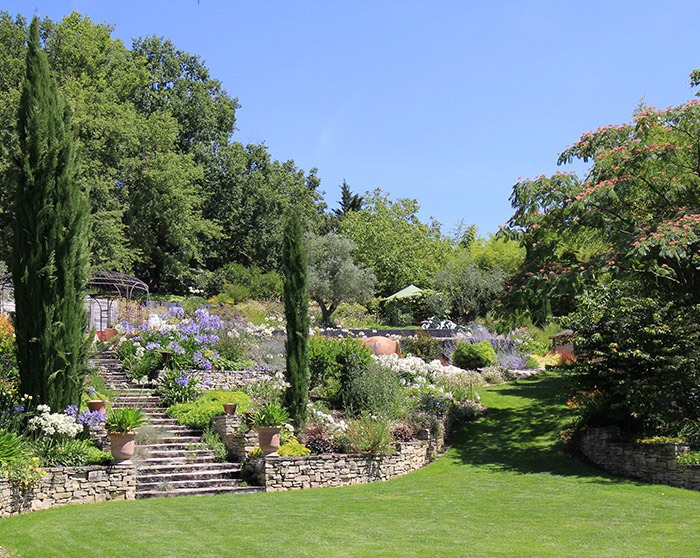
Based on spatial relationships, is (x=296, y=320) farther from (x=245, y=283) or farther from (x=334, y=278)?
(x=245, y=283)

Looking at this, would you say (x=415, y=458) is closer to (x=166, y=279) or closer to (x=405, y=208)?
(x=166, y=279)

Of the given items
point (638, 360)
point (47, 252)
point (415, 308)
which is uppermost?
point (415, 308)

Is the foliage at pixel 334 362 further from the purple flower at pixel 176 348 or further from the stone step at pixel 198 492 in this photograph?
the stone step at pixel 198 492

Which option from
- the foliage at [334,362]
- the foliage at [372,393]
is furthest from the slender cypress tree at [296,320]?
the foliage at [334,362]

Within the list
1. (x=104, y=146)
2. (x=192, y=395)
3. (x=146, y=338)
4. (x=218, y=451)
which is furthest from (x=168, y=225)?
(x=218, y=451)

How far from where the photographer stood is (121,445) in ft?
35.0

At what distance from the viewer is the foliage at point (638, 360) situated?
12.6 meters

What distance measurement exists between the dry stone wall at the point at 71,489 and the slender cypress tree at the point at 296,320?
11.5 feet

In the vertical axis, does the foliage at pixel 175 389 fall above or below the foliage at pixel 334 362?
below

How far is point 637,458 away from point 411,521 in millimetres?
5367

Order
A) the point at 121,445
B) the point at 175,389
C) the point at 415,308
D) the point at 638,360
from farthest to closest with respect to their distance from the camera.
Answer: the point at 415,308
the point at 175,389
the point at 638,360
the point at 121,445

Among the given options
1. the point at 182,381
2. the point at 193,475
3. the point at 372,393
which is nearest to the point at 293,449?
the point at 193,475

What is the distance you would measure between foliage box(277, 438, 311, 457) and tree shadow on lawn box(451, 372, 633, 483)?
3.25m

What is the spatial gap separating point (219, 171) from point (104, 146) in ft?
31.5
